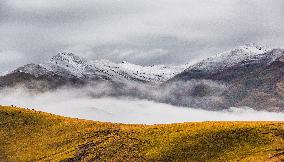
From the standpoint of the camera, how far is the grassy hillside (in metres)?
90.5

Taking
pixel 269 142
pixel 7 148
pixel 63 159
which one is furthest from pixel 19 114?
pixel 269 142

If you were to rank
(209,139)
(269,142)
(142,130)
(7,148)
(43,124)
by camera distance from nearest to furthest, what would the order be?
1. (269,142)
2. (209,139)
3. (142,130)
4. (7,148)
5. (43,124)

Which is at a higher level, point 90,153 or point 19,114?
point 19,114

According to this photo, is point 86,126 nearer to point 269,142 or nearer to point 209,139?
point 209,139

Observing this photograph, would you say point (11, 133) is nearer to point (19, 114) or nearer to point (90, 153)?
point (19, 114)

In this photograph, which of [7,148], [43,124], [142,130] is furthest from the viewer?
[43,124]

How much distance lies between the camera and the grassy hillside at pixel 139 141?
90.5m

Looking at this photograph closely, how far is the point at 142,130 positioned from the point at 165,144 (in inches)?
440

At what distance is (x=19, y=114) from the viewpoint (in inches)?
5207

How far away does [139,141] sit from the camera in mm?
101875

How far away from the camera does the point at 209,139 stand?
96062mm

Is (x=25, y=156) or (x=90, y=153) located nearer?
(x=90, y=153)

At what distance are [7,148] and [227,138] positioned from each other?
4984 cm

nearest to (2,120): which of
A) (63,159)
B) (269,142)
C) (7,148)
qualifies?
(7,148)
